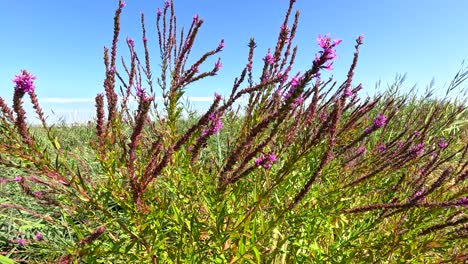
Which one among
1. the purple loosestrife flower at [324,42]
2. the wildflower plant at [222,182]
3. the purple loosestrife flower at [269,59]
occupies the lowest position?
the wildflower plant at [222,182]

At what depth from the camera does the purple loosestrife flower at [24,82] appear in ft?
4.49

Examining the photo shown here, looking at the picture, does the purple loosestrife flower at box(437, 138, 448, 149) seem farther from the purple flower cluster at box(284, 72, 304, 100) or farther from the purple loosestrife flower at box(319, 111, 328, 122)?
the purple flower cluster at box(284, 72, 304, 100)

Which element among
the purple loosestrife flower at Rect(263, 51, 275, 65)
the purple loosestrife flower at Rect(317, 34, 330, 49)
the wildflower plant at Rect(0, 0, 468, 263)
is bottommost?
the wildflower plant at Rect(0, 0, 468, 263)

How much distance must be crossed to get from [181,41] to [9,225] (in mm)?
1776

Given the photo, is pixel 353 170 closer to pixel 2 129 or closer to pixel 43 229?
pixel 2 129

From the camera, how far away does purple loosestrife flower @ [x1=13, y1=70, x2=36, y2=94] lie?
1368 millimetres

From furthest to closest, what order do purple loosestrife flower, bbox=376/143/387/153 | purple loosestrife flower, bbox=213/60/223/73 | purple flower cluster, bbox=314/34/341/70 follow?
purple loosestrife flower, bbox=376/143/387/153 → purple loosestrife flower, bbox=213/60/223/73 → purple flower cluster, bbox=314/34/341/70

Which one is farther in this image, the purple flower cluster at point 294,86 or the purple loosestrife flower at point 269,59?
the purple loosestrife flower at point 269,59

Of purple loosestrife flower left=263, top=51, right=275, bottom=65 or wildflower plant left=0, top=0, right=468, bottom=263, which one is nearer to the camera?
wildflower plant left=0, top=0, right=468, bottom=263

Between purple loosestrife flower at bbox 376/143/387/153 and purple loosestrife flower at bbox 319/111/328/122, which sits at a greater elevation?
purple loosestrife flower at bbox 319/111/328/122

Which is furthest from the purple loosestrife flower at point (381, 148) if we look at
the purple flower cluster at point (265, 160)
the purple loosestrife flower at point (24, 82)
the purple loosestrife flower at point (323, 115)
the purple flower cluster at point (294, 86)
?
the purple loosestrife flower at point (24, 82)

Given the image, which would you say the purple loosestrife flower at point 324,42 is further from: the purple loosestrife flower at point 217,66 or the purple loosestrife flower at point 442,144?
the purple loosestrife flower at point 442,144

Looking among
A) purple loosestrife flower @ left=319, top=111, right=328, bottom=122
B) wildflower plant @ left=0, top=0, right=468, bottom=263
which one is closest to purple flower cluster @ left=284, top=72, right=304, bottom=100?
wildflower plant @ left=0, top=0, right=468, bottom=263

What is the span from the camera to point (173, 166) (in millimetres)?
2004
